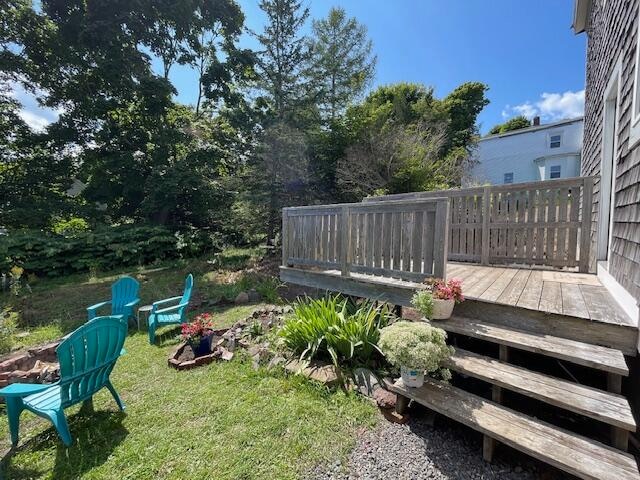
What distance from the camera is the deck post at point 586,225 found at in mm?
3746

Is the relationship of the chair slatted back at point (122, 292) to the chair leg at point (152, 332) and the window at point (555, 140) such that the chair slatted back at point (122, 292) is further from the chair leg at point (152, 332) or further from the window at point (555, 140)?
the window at point (555, 140)

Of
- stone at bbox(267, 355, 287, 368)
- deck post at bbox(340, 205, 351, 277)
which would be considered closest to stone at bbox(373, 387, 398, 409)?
stone at bbox(267, 355, 287, 368)

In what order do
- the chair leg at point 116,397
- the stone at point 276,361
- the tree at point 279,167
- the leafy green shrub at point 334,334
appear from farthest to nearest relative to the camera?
the tree at point 279,167, the stone at point 276,361, the leafy green shrub at point 334,334, the chair leg at point 116,397

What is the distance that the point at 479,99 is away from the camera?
20.0 m

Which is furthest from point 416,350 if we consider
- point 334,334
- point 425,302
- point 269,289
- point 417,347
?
point 269,289

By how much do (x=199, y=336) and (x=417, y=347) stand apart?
2.83 meters

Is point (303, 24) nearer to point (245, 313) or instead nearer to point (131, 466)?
point (245, 313)

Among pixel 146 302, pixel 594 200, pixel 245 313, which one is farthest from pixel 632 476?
pixel 146 302

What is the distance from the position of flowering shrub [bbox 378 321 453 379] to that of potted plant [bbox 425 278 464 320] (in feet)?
1.30

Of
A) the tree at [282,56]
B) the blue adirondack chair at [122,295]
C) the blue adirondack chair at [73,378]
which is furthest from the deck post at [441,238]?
the tree at [282,56]

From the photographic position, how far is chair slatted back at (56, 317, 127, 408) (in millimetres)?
2354

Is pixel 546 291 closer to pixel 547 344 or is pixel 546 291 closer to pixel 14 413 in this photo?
pixel 547 344

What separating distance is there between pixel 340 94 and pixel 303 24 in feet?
10.2

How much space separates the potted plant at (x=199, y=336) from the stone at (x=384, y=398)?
7.55 feet
